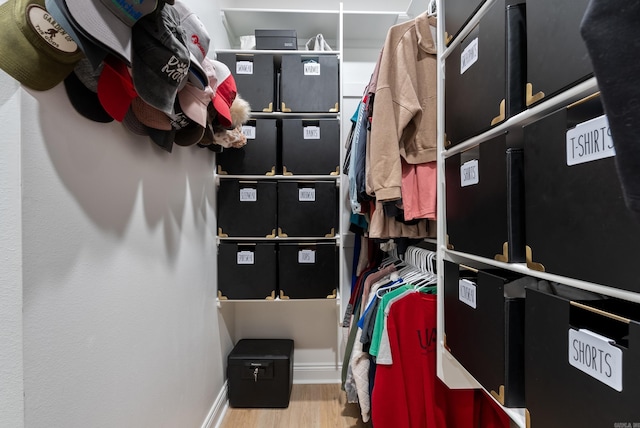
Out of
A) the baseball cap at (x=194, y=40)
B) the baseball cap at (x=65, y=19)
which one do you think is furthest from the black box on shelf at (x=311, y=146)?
the baseball cap at (x=65, y=19)

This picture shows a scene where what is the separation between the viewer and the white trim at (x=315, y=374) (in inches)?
85.3

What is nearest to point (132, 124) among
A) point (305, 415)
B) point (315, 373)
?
point (305, 415)

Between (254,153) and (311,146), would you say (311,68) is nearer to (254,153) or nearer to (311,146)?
(311,146)

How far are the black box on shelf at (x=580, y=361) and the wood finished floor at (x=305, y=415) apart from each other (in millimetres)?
1354

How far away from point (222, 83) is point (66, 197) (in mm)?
757

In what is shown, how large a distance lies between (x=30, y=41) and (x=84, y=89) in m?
0.17

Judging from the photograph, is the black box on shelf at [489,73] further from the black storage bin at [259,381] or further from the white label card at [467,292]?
the black storage bin at [259,381]

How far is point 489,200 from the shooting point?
77 cm

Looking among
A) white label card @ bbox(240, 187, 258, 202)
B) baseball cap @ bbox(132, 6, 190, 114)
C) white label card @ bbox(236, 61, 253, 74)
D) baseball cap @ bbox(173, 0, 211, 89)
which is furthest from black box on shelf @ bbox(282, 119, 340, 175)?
baseball cap @ bbox(132, 6, 190, 114)

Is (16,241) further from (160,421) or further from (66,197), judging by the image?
(160,421)

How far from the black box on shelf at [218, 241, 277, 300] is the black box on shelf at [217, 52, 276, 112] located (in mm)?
883

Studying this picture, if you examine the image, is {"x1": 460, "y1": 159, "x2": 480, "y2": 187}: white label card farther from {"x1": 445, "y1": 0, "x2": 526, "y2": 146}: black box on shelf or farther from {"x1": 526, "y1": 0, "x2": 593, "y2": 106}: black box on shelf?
{"x1": 526, "y1": 0, "x2": 593, "y2": 106}: black box on shelf

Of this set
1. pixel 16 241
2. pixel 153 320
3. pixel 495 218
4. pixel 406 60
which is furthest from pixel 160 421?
pixel 406 60

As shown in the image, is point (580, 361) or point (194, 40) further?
point (194, 40)
